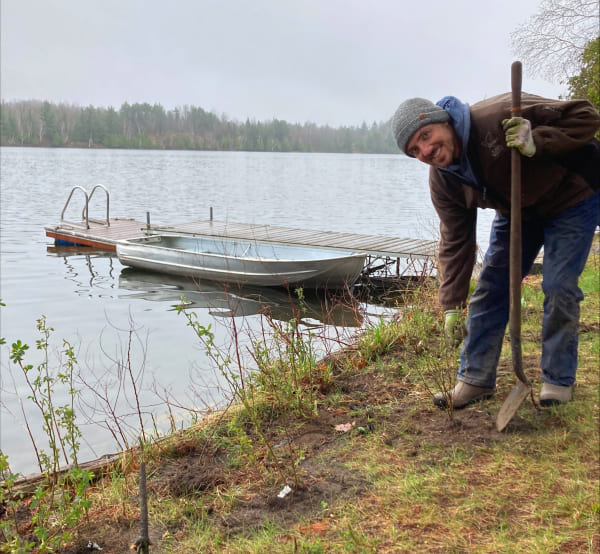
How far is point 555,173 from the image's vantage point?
3172mm

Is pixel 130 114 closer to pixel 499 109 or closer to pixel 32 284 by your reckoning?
pixel 32 284

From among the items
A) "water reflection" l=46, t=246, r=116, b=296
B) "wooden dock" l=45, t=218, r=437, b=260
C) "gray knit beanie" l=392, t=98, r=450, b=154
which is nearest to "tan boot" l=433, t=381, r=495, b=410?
"gray knit beanie" l=392, t=98, r=450, b=154

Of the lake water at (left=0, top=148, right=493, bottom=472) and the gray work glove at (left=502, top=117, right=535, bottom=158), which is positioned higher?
the gray work glove at (left=502, top=117, right=535, bottom=158)

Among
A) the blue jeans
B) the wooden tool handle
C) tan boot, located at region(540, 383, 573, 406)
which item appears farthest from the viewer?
tan boot, located at region(540, 383, 573, 406)

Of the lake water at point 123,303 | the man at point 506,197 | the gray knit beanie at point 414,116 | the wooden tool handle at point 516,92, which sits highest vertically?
the wooden tool handle at point 516,92

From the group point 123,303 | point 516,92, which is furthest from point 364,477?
point 123,303

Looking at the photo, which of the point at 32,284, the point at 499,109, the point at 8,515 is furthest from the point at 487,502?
the point at 32,284

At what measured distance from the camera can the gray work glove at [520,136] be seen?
292 centimetres

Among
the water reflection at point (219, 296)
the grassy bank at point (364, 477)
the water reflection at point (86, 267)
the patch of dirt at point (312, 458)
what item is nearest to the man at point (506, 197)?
the patch of dirt at point (312, 458)

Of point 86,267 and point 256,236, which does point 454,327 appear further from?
point 86,267

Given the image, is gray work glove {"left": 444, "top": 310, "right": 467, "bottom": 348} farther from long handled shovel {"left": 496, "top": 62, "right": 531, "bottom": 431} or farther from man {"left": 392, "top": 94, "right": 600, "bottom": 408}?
long handled shovel {"left": 496, "top": 62, "right": 531, "bottom": 431}

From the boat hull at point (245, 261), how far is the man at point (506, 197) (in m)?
7.03

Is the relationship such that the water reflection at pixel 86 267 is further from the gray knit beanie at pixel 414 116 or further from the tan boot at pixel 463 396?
the gray knit beanie at pixel 414 116

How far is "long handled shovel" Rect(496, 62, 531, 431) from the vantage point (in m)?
3.01
